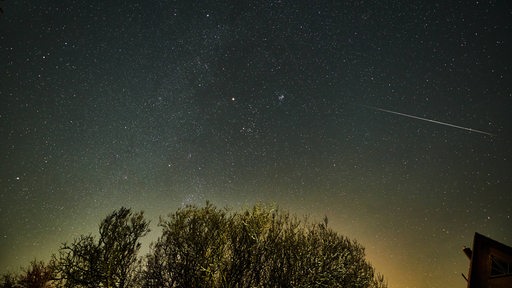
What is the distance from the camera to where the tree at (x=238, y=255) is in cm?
1997

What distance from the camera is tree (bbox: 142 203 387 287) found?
20.0m

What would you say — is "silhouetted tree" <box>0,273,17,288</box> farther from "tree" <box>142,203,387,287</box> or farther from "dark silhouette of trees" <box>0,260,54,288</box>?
"tree" <box>142,203,387,287</box>

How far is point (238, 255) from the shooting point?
2047cm

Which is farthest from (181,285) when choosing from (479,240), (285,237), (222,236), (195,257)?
(479,240)

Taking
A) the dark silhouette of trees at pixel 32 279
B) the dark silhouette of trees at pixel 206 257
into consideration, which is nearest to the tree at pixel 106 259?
the dark silhouette of trees at pixel 206 257

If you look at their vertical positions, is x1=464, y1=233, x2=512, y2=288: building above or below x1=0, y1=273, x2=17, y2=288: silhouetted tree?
above

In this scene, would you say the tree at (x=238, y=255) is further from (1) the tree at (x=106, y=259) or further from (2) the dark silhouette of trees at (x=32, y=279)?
(2) the dark silhouette of trees at (x=32, y=279)

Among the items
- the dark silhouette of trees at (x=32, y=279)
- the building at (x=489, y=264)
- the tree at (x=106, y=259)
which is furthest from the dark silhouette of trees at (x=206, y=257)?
the dark silhouette of trees at (x=32, y=279)

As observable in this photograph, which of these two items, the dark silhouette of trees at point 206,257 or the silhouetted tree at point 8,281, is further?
the silhouetted tree at point 8,281

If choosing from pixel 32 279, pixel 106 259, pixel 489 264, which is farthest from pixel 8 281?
pixel 489 264

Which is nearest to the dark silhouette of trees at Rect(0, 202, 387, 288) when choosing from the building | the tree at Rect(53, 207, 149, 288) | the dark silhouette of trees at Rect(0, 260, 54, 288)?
the tree at Rect(53, 207, 149, 288)

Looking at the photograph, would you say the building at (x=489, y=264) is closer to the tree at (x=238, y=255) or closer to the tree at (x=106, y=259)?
the tree at (x=238, y=255)

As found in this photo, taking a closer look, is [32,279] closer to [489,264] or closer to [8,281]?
[8,281]

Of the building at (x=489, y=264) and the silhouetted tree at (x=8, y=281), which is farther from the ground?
the building at (x=489, y=264)
